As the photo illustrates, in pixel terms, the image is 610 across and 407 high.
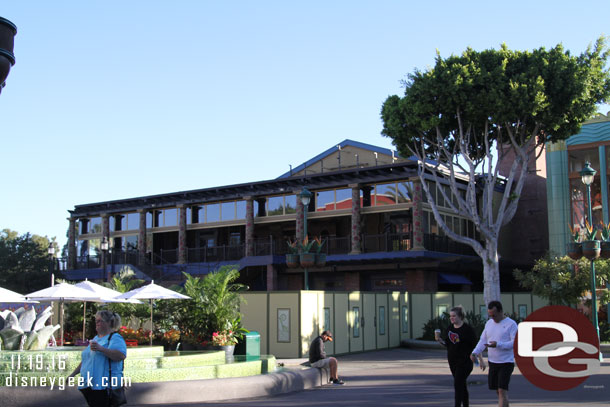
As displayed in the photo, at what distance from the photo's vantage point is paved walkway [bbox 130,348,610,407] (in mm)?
12164

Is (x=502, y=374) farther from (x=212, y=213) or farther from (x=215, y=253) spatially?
(x=212, y=213)

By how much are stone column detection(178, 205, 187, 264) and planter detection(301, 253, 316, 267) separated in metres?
21.9

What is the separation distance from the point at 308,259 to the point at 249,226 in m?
19.1

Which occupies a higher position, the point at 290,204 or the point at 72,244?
the point at 290,204

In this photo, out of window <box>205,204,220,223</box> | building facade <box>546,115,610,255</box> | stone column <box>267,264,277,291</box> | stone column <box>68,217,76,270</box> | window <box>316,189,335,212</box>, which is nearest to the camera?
building facade <box>546,115,610,255</box>

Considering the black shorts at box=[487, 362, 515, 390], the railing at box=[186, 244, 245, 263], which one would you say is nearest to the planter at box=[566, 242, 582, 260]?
the black shorts at box=[487, 362, 515, 390]

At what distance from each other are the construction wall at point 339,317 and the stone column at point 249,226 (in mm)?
13664

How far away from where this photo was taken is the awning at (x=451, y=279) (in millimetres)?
37500

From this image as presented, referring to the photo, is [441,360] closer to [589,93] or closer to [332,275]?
[589,93]

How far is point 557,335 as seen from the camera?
20.2 metres

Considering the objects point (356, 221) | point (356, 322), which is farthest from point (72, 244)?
point (356, 322)

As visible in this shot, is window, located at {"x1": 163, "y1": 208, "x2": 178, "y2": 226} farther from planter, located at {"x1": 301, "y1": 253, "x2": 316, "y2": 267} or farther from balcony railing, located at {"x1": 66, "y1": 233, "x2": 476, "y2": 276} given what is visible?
planter, located at {"x1": 301, "y1": 253, "x2": 316, "y2": 267}

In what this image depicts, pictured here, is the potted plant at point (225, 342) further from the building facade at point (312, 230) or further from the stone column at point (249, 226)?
the stone column at point (249, 226)

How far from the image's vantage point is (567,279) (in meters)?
28.0
